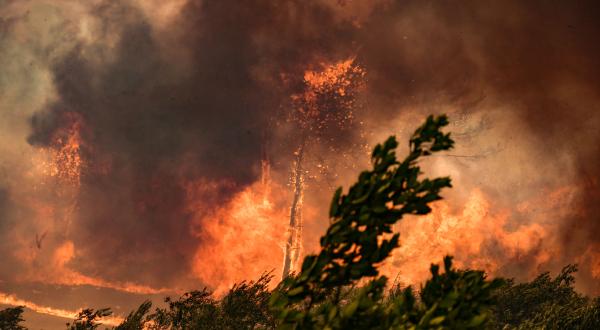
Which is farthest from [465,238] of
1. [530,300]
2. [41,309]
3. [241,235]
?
[41,309]

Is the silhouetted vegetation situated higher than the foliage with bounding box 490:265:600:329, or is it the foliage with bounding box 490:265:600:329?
the foliage with bounding box 490:265:600:329

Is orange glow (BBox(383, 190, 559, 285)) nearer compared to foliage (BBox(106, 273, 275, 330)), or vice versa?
foliage (BBox(106, 273, 275, 330))

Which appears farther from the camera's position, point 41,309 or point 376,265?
point 41,309

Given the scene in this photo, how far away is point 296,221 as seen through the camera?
76125mm

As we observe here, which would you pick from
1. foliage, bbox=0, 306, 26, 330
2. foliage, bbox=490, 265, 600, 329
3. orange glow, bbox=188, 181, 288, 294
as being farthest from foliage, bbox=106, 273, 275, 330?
orange glow, bbox=188, 181, 288, 294

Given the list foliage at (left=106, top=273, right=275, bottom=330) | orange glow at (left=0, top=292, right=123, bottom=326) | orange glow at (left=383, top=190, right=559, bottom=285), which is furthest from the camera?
orange glow at (left=0, top=292, right=123, bottom=326)

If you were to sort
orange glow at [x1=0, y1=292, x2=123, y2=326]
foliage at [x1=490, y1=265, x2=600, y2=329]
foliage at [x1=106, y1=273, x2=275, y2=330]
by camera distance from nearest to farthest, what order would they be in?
foliage at [x1=106, y1=273, x2=275, y2=330] → foliage at [x1=490, y1=265, x2=600, y2=329] → orange glow at [x1=0, y1=292, x2=123, y2=326]

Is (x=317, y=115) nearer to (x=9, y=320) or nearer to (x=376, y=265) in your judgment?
(x=9, y=320)

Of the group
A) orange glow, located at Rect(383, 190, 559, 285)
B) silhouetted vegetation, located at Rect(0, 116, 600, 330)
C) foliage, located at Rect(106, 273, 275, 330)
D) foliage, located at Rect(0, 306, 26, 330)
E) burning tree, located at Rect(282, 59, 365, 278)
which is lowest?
silhouetted vegetation, located at Rect(0, 116, 600, 330)

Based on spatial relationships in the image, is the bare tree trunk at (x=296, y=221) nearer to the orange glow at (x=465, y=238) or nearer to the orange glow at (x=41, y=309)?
the orange glow at (x=465, y=238)

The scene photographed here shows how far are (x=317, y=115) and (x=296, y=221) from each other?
60.5 feet

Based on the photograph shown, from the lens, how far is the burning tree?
75750 mm

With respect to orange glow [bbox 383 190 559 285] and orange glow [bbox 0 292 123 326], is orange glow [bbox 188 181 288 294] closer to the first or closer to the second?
orange glow [bbox 383 190 559 285]

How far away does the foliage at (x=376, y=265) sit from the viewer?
15.0ft
